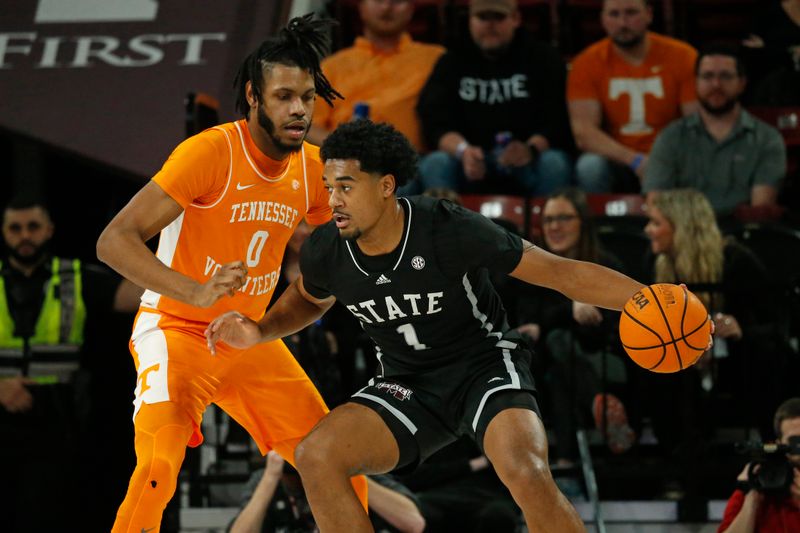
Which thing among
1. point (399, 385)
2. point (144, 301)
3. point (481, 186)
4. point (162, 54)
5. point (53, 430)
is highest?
point (162, 54)

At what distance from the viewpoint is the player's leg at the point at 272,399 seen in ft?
16.3

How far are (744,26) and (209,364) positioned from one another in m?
6.44

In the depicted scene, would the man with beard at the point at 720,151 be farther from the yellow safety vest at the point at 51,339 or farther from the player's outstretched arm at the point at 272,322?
the yellow safety vest at the point at 51,339

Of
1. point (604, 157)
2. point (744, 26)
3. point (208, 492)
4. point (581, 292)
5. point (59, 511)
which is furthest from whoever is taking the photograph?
point (744, 26)

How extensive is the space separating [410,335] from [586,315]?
210 centimetres

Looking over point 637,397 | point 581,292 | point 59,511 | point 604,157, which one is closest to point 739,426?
point 637,397

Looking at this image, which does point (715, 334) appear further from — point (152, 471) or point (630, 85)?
point (152, 471)

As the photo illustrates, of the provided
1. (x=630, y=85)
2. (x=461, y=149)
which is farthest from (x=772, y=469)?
(x=630, y=85)

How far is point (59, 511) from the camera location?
297 inches

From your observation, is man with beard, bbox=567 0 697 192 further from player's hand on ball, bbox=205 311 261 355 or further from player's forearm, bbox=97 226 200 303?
player's forearm, bbox=97 226 200 303

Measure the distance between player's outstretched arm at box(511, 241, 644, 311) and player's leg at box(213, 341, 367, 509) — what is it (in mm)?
1023

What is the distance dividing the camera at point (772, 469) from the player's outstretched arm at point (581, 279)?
1.33 m

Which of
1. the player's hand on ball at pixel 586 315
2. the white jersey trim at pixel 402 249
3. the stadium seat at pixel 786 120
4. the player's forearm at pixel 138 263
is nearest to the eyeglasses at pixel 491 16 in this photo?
the stadium seat at pixel 786 120

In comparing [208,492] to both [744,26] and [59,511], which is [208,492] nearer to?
[59,511]
